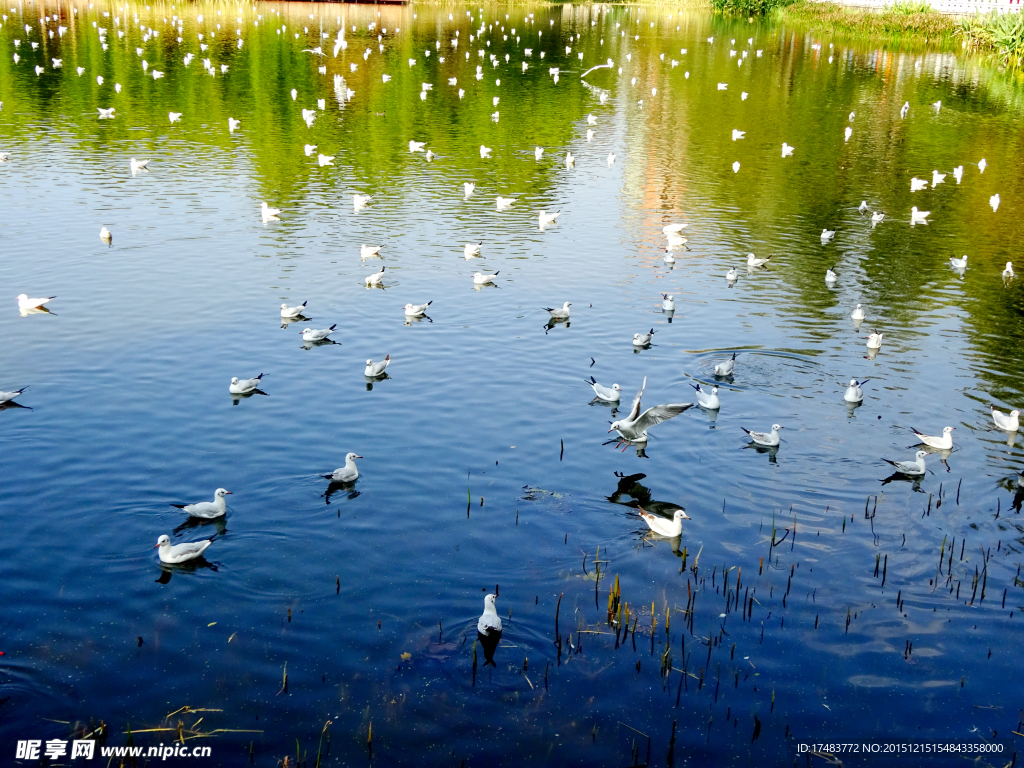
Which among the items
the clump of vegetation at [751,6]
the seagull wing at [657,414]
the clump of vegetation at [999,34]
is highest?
the clump of vegetation at [751,6]

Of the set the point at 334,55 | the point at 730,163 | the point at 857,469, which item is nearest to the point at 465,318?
the point at 857,469

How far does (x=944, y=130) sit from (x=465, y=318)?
1444 inches

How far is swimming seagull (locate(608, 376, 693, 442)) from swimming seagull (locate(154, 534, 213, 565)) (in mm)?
7931

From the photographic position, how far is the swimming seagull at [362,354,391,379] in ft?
73.7

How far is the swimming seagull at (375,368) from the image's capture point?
73.7 feet

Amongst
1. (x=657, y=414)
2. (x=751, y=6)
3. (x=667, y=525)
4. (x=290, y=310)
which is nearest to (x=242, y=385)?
(x=290, y=310)

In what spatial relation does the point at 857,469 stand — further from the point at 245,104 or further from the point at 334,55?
the point at 334,55

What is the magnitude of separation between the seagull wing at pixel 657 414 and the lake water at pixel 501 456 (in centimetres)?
87

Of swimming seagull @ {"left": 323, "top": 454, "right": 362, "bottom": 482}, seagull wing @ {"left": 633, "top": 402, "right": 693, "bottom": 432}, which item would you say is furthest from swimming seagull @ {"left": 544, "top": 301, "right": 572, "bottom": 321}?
swimming seagull @ {"left": 323, "top": 454, "right": 362, "bottom": 482}

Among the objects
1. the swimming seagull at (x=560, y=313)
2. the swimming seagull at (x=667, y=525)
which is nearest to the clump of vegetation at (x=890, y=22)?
the swimming seagull at (x=560, y=313)

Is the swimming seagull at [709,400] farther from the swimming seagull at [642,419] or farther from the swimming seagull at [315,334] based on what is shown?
the swimming seagull at [315,334]

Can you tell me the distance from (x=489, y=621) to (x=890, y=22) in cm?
8386

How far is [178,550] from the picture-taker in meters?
14.9

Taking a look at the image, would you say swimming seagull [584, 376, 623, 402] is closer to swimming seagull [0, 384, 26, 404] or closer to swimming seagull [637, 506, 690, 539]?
swimming seagull [637, 506, 690, 539]
